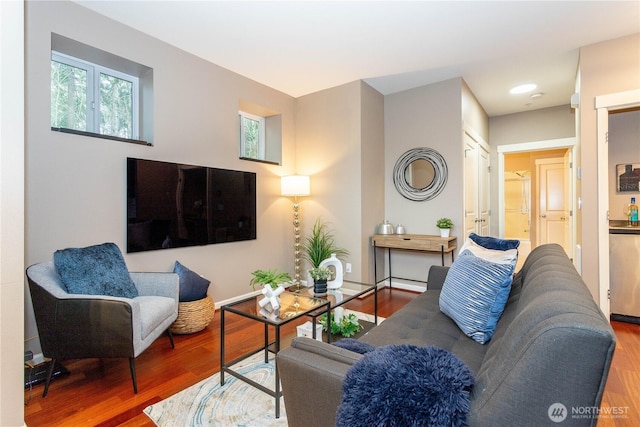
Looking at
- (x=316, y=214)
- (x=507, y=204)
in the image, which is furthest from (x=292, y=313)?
(x=507, y=204)

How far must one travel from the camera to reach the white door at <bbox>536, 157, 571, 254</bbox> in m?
6.42

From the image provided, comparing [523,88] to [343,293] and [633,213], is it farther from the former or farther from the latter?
[343,293]

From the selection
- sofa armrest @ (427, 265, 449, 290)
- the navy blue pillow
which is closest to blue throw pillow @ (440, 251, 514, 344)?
the navy blue pillow

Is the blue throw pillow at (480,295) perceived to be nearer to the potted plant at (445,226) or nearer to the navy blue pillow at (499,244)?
the navy blue pillow at (499,244)

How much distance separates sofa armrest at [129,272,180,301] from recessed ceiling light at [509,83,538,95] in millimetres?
4598

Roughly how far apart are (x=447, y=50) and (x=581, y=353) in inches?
127

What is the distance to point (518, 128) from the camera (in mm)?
5148

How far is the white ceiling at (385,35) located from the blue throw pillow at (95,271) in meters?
1.87

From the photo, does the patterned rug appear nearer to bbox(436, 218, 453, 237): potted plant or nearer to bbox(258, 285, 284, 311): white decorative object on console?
bbox(258, 285, 284, 311): white decorative object on console

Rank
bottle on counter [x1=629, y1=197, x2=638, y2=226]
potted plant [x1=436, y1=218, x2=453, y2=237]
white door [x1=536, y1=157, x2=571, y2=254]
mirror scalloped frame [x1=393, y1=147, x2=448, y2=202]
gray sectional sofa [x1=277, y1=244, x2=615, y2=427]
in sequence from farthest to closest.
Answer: white door [x1=536, y1=157, x2=571, y2=254]
mirror scalloped frame [x1=393, y1=147, x2=448, y2=202]
potted plant [x1=436, y1=218, x2=453, y2=237]
bottle on counter [x1=629, y1=197, x2=638, y2=226]
gray sectional sofa [x1=277, y1=244, x2=615, y2=427]

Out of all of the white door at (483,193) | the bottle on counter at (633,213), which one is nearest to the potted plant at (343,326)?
the white door at (483,193)

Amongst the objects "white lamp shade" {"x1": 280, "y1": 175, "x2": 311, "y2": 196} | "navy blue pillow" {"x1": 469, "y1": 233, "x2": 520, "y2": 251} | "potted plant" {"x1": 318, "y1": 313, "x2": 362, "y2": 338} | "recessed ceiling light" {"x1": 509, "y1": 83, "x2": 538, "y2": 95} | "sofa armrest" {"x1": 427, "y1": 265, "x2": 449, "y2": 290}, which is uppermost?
"recessed ceiling light" {"x1": 509, "y1": 83, "x2": 538, "y2": 95}

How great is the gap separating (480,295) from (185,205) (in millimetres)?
2629

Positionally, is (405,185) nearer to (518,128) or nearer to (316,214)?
(316,214)
